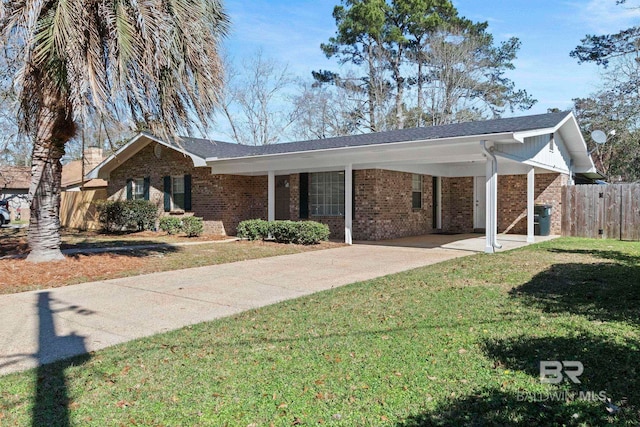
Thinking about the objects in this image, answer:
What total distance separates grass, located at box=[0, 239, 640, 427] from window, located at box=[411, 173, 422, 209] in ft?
33.6

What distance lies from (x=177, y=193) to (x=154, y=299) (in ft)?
40.6

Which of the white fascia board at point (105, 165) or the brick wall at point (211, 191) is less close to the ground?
the white fascia board at point (105, 165)

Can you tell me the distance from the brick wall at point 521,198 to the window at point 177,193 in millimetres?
11922

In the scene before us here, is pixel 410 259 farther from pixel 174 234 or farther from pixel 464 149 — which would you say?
pixel 174 234

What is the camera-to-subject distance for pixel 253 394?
330 cm

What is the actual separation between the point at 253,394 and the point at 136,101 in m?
7.21

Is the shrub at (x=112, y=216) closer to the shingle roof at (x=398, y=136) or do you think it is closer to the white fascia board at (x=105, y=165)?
the white fascia board at (x=105, y=165)

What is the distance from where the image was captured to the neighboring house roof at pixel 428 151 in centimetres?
1105

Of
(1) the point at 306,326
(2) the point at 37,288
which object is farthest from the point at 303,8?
(1) the point at 306,326

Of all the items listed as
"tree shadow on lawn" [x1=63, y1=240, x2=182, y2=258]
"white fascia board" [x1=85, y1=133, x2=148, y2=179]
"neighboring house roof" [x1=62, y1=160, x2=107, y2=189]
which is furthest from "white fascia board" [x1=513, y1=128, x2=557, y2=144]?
"neighboring house roof" [x1=62, y1=160, x2=107, y2=189]

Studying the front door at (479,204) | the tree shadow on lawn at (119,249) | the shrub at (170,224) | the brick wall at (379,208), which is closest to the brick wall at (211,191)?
the shrub at (170,224)

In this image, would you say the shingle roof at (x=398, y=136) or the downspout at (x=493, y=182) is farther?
the shingle roof at (x=398, y=136)

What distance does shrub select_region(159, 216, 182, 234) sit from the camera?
17453 mm

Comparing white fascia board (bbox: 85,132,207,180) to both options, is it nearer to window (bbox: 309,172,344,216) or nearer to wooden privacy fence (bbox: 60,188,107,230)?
wooden privacy fence (bbox: 60,188,107,230)
